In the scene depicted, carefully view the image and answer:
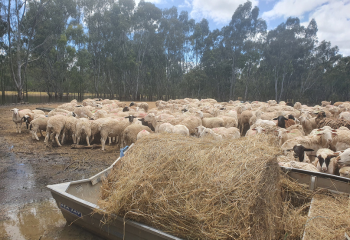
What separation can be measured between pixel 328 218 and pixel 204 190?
→ 7.14ft

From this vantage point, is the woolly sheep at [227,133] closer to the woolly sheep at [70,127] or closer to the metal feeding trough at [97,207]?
the metal feeding trough at [97,207]

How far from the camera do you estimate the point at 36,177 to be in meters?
6.43

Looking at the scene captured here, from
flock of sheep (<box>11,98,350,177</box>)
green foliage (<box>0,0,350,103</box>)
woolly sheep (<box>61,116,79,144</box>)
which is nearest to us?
flock of sheep (<box>11,98,350,177</box>)

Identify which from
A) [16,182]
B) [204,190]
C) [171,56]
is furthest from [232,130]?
[171,56]

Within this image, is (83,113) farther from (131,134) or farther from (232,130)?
(232,130)

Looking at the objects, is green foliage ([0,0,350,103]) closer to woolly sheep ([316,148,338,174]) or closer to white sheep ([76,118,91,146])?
white sheep ([76,118,91,146])

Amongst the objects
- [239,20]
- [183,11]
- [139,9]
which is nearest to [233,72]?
[239,20]

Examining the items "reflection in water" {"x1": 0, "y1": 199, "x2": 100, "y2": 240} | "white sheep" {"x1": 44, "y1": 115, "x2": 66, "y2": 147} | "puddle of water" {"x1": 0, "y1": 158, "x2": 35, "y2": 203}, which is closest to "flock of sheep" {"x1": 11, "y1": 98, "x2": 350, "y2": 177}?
"white sheep" {"x1": 44, "y1": 115, "x2": 66, "y2": 147}

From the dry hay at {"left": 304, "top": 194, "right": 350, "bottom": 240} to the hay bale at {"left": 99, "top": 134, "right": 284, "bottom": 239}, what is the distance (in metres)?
0.47

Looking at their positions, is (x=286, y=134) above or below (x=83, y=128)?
above

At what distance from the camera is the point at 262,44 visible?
45000 millimetres

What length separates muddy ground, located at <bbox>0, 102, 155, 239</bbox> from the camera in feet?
13.4

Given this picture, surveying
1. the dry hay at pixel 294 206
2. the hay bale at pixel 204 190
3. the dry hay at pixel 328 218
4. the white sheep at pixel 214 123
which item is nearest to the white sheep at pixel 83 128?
the white sheep at pixel 214 123

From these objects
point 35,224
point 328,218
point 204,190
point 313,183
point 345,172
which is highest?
point 204,190
